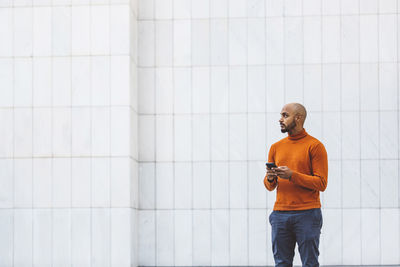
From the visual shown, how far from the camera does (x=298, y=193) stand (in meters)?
6.21

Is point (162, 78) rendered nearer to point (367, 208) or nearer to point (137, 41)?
point (137, 41)

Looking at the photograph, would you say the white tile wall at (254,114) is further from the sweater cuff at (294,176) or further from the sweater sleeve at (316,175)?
the sweater cuff at (294,176)

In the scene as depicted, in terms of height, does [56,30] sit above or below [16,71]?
above

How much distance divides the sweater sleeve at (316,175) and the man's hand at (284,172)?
6 cm

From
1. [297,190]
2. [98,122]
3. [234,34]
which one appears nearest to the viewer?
[297,190]

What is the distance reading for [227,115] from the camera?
10.3m

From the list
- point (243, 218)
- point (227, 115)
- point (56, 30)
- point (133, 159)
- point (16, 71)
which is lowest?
point (243, 218)

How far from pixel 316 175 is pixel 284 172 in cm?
39

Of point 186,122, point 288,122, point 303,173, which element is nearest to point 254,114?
point 186,122

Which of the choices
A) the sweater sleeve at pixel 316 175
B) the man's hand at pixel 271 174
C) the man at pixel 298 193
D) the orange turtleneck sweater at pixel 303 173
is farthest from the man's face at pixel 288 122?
the man's hand at pixel 271 174

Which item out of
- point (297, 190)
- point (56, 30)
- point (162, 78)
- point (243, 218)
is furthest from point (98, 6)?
point (297, 190)

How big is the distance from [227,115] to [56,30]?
9.70 feet

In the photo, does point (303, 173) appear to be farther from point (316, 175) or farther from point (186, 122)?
point (186, 122)

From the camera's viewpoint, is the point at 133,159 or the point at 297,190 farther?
the point at 133,159
